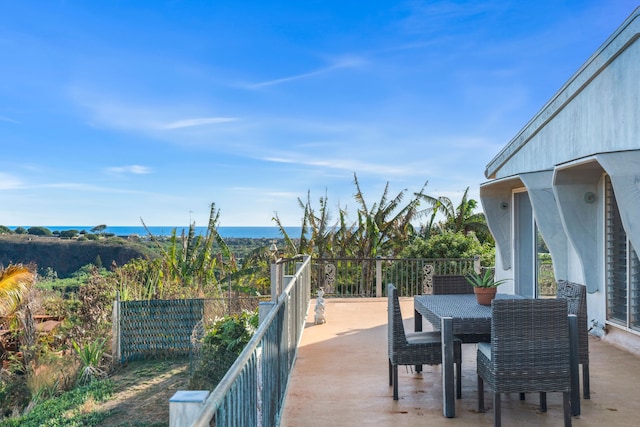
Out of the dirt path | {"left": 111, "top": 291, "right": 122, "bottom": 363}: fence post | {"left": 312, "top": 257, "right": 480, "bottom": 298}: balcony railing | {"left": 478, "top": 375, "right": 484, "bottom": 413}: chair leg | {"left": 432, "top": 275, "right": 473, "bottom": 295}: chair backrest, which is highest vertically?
{"left": 432, "top": 275, "right": 473, "bottom": 295}: chair backrest

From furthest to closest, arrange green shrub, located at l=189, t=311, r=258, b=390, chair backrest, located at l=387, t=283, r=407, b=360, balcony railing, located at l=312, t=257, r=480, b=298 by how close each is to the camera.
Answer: balcony railing, located at l=312, t=257, r=480, b=298, green shrub, located at l=189, t=311, r=258, b=390, chair backrest, located at l=387, t=283, r=407, b=360

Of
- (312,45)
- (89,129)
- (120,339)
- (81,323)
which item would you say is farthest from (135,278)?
(89,129)

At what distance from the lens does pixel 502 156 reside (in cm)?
1036

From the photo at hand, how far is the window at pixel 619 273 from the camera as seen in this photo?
641cm

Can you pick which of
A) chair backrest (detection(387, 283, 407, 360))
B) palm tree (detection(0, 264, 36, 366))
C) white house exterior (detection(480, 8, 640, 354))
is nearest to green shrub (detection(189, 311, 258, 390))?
chair backrest (detection(387, 283, 407, 360))

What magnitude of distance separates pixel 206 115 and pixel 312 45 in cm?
1103

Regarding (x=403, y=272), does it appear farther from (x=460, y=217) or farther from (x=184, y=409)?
(x=184, y=409)

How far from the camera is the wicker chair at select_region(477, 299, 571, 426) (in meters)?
3.73

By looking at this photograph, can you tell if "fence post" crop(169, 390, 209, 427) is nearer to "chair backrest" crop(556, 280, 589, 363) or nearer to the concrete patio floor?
the concrete patio floor

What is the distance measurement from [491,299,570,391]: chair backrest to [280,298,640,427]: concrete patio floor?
53cm

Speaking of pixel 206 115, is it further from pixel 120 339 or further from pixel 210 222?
pixel 120 339

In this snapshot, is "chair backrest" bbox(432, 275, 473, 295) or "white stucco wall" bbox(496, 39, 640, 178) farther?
"chair backrest" bbox(432, 275, 473, 295)

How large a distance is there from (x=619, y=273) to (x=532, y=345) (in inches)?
152

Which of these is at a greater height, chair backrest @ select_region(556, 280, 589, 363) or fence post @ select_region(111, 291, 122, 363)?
chair backrest @ select_region(556, 280, 589, 363)
